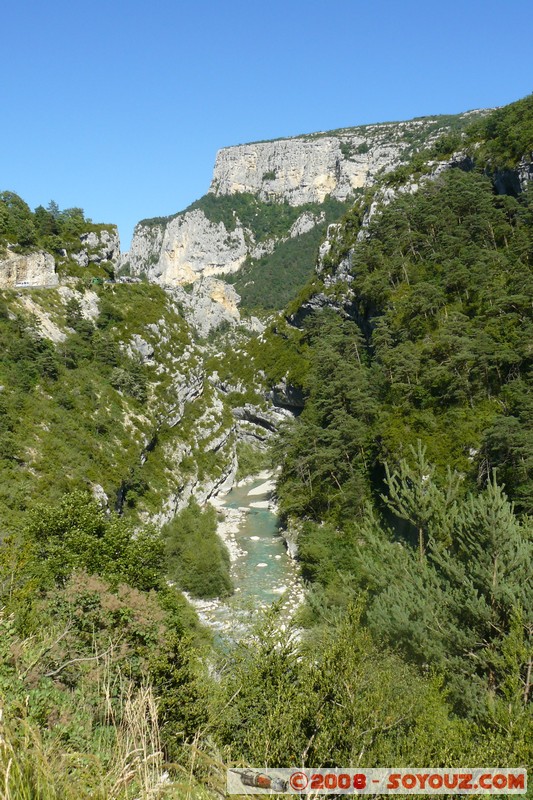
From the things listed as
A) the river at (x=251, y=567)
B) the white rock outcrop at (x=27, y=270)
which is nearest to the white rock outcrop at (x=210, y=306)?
the white rock outcrop at (x=27, y=270)

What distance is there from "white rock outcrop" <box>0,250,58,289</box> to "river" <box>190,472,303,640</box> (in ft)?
108

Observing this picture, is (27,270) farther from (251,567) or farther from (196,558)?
(251,567)

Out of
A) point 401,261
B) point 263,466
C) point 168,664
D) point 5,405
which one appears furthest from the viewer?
point 263,466

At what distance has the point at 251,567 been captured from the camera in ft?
132

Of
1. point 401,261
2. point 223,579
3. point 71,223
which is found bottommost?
point 223,579

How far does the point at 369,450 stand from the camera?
136 ft

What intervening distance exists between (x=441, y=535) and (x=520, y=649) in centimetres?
1079

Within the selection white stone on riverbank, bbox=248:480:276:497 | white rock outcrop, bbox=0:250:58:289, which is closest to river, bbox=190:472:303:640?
white stone on riverbank, bbox=248:480:276:497

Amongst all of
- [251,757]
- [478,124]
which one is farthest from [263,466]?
[251,757]

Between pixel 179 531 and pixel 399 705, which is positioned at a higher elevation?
pixel 399 705

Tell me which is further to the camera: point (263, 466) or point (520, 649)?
point (263, 466)

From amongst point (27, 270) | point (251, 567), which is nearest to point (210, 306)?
point (27, 270)

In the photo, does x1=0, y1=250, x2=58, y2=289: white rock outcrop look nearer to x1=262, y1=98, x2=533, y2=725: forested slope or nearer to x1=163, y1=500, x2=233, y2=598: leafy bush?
x1=163, y1=500, x2=233, y2=598: leafy bush

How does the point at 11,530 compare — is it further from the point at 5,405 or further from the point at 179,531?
the point at 179,531
